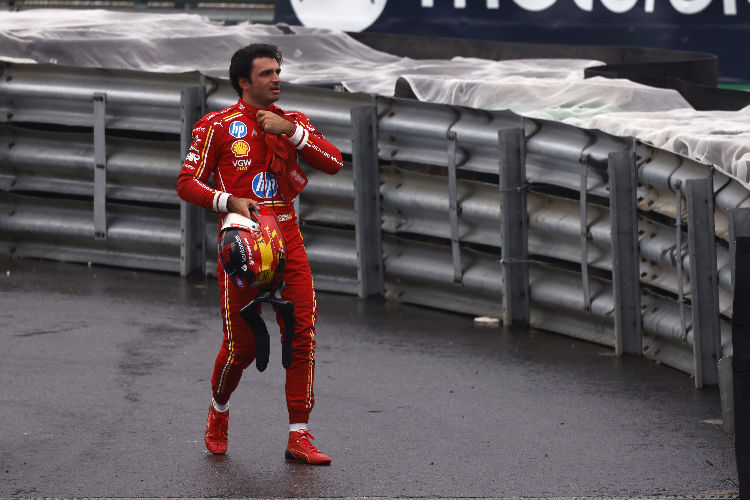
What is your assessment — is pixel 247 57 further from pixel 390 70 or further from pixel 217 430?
pixel 390 70

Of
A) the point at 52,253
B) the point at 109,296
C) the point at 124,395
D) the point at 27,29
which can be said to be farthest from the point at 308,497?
the point at 27,29

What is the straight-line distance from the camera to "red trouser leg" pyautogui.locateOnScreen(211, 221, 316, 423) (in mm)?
6918

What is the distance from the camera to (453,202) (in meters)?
10.7

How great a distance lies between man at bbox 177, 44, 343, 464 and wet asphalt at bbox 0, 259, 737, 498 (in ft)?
1.29

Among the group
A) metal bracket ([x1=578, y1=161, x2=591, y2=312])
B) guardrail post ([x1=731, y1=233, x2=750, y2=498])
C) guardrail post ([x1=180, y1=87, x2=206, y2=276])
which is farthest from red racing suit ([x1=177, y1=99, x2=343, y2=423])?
guardrail post ([x1=180, y1=87, x2=206, y2=276])

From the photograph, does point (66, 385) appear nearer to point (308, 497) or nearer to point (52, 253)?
point (308, 497)

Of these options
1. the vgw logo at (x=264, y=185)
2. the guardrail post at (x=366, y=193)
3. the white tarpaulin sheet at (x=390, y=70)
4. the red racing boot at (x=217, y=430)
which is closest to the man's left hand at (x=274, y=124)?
the vgw logo at (x=264, y=185)

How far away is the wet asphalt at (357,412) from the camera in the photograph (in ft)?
21.9

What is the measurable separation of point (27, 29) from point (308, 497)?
8.55m

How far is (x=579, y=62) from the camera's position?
47.9 feet

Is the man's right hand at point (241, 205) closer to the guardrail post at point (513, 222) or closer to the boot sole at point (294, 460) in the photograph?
the boot sole at point (294, 460)

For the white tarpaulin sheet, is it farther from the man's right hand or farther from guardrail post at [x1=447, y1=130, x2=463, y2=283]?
the man's right hand

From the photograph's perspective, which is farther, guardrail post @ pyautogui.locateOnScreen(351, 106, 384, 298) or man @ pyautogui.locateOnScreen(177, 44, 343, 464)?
guardrail post @ pyautogui.locateOnScreen(351, 106, 384, 298)

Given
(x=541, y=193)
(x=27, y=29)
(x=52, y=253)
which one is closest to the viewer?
(x=541, y=193)
